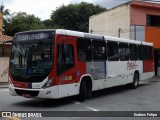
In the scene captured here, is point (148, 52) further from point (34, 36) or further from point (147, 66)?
point (34, 36)

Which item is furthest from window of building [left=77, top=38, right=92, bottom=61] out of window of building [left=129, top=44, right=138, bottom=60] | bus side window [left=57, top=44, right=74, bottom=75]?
window of building [left=129, top=44, right=138, bottom=60]

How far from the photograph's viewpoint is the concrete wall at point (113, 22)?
106 ft

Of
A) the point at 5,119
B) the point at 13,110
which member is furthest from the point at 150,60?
the point at 5,119

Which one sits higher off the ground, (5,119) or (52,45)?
(52,45)

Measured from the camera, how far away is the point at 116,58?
56.6 feet

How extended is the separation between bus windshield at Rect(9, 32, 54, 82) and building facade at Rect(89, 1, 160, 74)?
19.6 meters

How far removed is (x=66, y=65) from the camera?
42.3 ft

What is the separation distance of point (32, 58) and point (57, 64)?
3.21 ft

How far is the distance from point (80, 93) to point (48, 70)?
230 centimetres

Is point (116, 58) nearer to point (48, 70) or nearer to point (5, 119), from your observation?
point (48, 70)

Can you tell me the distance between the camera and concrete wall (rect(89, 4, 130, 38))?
3231 cm

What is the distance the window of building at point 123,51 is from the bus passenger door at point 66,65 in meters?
5.01

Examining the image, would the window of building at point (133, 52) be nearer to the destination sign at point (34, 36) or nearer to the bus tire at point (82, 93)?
the bus tire at point (82, 93)

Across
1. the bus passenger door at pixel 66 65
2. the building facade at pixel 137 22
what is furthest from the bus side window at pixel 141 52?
the building facade at pixel 137 22
